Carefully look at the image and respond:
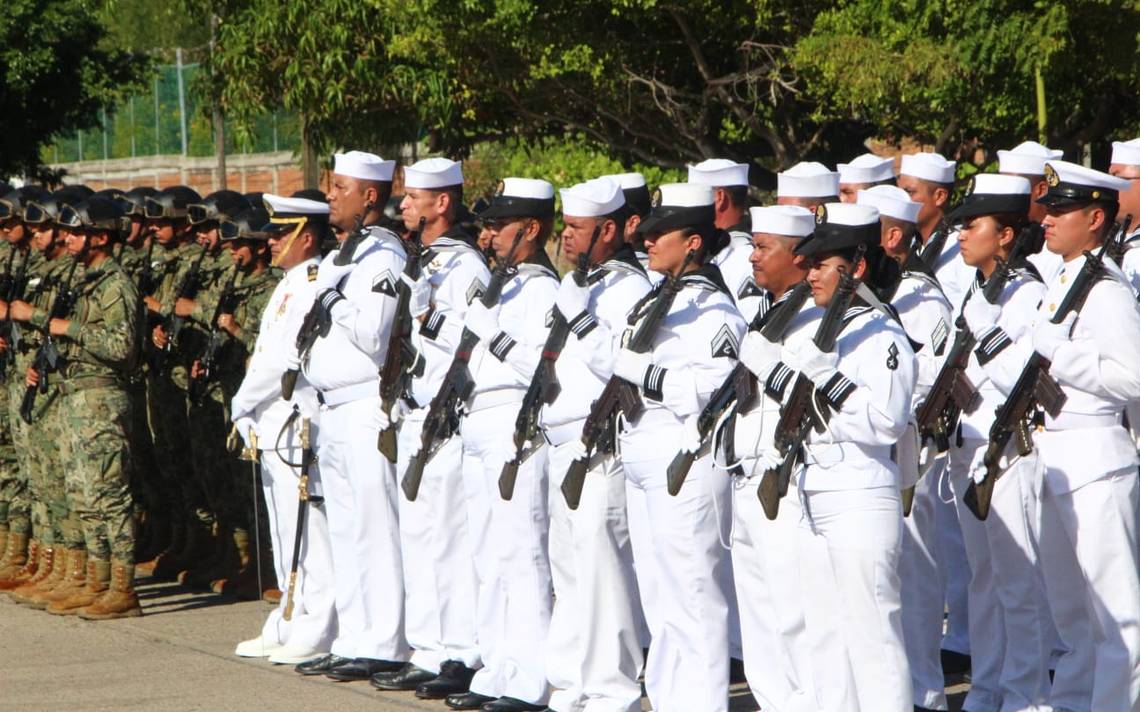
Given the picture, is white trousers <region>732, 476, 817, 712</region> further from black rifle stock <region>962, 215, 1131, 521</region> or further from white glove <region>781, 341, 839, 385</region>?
black rifle stock <region>962, 215, 1131, 521</region>

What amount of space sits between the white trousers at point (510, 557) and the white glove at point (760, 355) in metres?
1.69

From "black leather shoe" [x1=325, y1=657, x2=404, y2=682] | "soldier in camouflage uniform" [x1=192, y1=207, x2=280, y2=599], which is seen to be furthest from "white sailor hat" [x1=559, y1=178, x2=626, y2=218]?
"soldier in camouflage uniform" [x1=192, y1=207, x2=280, y2=599]

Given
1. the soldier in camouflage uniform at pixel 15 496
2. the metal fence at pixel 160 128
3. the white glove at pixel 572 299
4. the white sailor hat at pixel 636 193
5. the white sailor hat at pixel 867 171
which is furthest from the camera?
the metal fence at pixel 160 128

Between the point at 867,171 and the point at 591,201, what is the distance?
Result: 1990mm

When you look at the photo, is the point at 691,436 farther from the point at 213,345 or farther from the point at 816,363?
the point at 213,345

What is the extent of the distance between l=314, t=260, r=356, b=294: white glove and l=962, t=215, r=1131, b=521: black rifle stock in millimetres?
3024

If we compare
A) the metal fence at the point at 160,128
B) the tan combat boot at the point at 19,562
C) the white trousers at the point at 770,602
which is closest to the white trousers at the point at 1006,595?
the white trousers at the point at 770,602

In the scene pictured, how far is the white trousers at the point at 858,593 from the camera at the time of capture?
5.99 m

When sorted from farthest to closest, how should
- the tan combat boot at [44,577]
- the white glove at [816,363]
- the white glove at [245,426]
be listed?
the tan combat boot at [44,577], the white glove at [245,426], the white glove at [816,363]

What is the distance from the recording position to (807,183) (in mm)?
8211

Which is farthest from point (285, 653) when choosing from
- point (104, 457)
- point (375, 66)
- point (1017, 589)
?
point (375, 66)

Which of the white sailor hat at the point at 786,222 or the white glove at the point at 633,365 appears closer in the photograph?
the white sailor hat at the point at 786,222

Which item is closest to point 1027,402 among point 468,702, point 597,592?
point 597,592

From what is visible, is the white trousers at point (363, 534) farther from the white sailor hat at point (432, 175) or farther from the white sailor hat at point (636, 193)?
the white sailor hat at point (636, 193)
